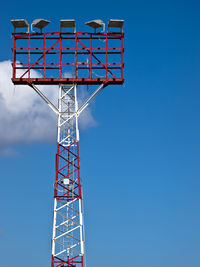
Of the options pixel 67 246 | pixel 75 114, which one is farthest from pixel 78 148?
pixel 67 246

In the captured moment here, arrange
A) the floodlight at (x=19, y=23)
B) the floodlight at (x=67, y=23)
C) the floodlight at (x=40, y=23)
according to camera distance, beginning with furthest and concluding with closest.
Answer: the floodlight at (x=19, y=23)
the floodlight at (x=40, y=23)
the floodlight at (x=67, y=23)

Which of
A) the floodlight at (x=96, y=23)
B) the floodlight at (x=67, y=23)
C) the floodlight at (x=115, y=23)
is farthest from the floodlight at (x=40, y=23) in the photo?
the floodlight at (x=115, y=23)

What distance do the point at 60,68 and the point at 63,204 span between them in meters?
11.5

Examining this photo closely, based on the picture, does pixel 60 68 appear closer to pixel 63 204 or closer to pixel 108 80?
pixel 108 80

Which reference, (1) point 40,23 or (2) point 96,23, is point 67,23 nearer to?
(1) point 40,23

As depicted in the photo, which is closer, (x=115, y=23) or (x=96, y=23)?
(x=96, y=23)

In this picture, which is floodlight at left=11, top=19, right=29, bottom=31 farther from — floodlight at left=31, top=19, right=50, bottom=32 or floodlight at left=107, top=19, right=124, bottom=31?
floodlight at left=107, top=19, right=124, bottom=31

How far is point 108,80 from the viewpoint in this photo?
3027 inches

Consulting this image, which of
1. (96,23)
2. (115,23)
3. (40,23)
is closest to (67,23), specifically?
(40,23)

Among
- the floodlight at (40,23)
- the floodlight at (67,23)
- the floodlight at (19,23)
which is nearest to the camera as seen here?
the floodlight at (67,23)

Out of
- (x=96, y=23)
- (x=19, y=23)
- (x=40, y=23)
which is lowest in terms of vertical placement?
(x=96, y=23)

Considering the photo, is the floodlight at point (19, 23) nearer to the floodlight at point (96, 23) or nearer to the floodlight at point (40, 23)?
the floodlight at point (40, 23)

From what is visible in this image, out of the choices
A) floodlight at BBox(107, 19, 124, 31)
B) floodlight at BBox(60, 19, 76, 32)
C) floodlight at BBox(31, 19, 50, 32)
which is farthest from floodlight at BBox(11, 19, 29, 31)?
floodlight at BBox(107, 19, 124, 31)

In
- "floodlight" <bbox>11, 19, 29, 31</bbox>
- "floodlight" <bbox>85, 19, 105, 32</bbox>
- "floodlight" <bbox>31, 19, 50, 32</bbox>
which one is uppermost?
"floodlight" <bbox>11, 19, 29, 31</bbox>
